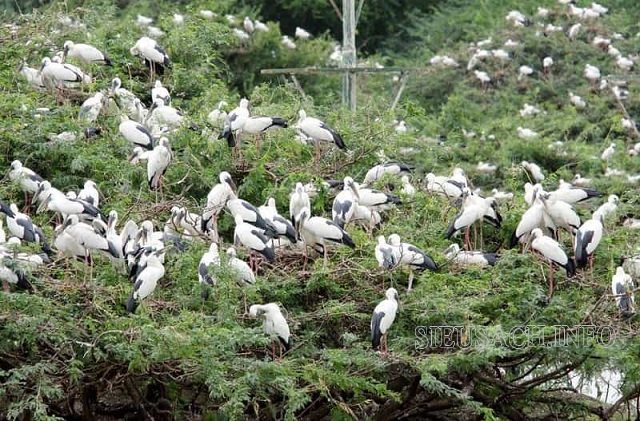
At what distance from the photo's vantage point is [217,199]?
10.5 m

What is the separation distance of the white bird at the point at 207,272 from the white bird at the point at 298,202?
3.87ft

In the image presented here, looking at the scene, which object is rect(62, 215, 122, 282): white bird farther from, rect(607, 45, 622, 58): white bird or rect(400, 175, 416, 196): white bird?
rect(607, 45, 622, 58): white bird

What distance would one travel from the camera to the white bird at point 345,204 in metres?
10.2

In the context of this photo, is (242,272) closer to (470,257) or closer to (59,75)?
(470,257)

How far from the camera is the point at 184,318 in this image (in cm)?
857

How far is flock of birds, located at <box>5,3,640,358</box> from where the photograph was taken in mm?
8984

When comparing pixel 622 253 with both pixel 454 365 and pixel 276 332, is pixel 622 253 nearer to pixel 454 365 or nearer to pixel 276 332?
pixel 454 365

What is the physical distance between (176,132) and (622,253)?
3.87 meters

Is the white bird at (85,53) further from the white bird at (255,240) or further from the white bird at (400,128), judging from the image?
the white bird at (255,240)

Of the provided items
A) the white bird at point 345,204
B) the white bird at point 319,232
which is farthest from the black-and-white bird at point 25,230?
the white bird at point 345,204

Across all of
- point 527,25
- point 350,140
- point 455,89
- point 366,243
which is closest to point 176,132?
point 350,140

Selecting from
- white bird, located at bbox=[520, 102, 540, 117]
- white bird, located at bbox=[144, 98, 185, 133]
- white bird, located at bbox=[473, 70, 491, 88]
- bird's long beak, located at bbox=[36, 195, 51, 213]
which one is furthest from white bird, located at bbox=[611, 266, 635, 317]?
white bird, located at bbox=[473, 70, 491, 88]

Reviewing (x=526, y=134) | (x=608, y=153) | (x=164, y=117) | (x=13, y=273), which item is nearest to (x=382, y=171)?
(x=164, y=117)

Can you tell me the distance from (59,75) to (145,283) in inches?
190
